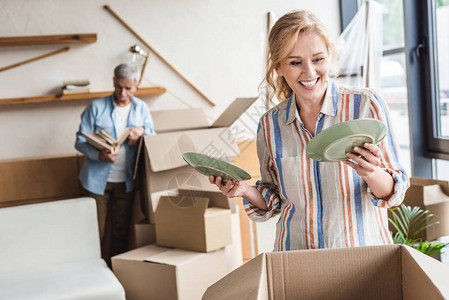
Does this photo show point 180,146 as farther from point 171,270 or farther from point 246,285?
point 246,285

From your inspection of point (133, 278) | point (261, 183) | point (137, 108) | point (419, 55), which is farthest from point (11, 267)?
point (419, 55)

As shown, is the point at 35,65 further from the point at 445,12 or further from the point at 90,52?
the point at 445,12

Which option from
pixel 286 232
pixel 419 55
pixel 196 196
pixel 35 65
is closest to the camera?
pixel 286 232

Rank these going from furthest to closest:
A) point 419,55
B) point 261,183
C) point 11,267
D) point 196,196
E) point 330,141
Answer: point 419,55 < point 196,196 < point 11,267 < point 261,183 < point 330,141

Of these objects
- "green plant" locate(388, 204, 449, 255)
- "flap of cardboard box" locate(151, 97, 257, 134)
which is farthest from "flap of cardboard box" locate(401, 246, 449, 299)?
"flap of cardboard box" locate(151, 97, 257, 134)

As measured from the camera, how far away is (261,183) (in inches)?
52.7

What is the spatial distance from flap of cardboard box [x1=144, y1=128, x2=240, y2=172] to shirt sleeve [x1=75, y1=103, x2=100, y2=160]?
411mm

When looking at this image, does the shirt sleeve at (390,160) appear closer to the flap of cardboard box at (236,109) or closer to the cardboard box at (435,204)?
the cardboard box at (435,204)

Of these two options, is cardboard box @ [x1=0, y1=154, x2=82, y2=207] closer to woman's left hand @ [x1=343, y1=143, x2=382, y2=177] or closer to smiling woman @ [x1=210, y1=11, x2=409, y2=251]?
smiling woman @ [x1=210, y1=11, x2=409, y2=251]

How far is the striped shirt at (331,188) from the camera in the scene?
115cm

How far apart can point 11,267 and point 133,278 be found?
635mm

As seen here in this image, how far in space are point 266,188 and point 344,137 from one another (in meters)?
0.48

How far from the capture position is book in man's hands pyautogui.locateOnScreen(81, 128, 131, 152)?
10.3 ft

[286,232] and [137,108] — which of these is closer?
[286,232]
